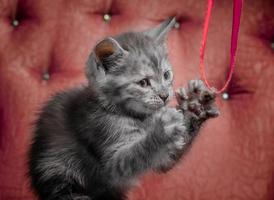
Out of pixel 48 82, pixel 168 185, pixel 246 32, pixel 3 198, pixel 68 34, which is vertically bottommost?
pixel 3 198

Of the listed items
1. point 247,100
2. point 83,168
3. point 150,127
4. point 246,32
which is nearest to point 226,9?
point 246,32

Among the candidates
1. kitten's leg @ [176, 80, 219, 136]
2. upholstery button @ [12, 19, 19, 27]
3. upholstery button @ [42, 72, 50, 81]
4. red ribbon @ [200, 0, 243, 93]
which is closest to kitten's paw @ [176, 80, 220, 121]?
kitten's leg @ [176, 80, 219, 136]

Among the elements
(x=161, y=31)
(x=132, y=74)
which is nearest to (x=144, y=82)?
(x=132, y=74)

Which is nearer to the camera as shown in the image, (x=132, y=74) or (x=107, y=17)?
(x=132, y=74)

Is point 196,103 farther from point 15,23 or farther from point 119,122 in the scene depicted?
point 15,23

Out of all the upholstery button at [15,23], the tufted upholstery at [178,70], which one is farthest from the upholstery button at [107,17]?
the upholstery button at [15,23]

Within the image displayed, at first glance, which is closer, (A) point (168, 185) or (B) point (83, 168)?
(B) point (83, 168)

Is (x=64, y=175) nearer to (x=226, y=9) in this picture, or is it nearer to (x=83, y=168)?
(x=83, y=168)
